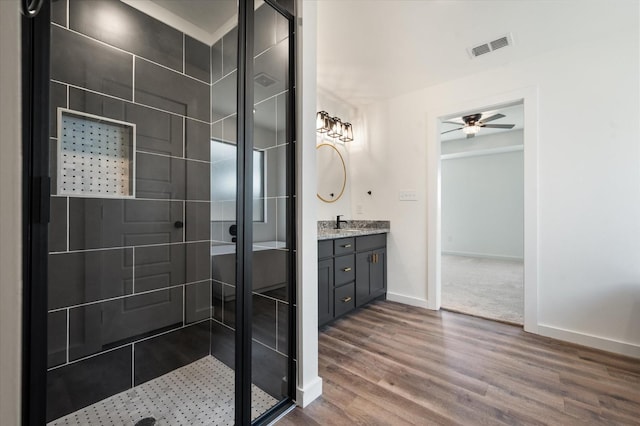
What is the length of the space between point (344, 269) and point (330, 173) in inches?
Answer: 49.9

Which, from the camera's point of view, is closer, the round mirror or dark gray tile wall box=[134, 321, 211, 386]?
dark gray tile wall box=[134, 321, 211, 386]

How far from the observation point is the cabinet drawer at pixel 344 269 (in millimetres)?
2459

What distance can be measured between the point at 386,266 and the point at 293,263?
204cm

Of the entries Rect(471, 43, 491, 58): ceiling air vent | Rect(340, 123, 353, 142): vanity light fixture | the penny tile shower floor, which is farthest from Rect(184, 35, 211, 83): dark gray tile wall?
Rect(471, 43, 491, 58): ceiling air vent

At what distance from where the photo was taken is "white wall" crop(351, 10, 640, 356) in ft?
6.57

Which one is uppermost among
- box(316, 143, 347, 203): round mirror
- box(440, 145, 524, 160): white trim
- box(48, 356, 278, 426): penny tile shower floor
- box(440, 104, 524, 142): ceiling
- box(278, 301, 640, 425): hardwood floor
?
box(440, 104, 524, 142): ceiling

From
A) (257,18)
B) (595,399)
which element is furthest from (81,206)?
(595,399)

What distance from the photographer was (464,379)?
5.53 feet

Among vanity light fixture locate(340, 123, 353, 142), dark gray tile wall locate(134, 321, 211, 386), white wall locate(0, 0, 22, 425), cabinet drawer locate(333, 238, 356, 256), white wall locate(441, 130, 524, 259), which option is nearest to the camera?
white wall locate(0, 0, 22, 425)

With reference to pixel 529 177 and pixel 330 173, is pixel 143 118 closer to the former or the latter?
pixel 330 173

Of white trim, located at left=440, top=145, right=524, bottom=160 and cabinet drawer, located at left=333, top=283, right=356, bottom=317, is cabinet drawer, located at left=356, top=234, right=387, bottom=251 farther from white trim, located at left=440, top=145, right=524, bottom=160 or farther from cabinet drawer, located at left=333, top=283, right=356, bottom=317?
white trim, located at left=440, top=145, right=524, bottom=160

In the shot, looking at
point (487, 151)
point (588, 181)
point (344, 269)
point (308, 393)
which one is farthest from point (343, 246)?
point (487, 151)

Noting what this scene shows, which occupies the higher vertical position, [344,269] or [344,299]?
[344,269]

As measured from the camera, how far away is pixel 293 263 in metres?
1.48
